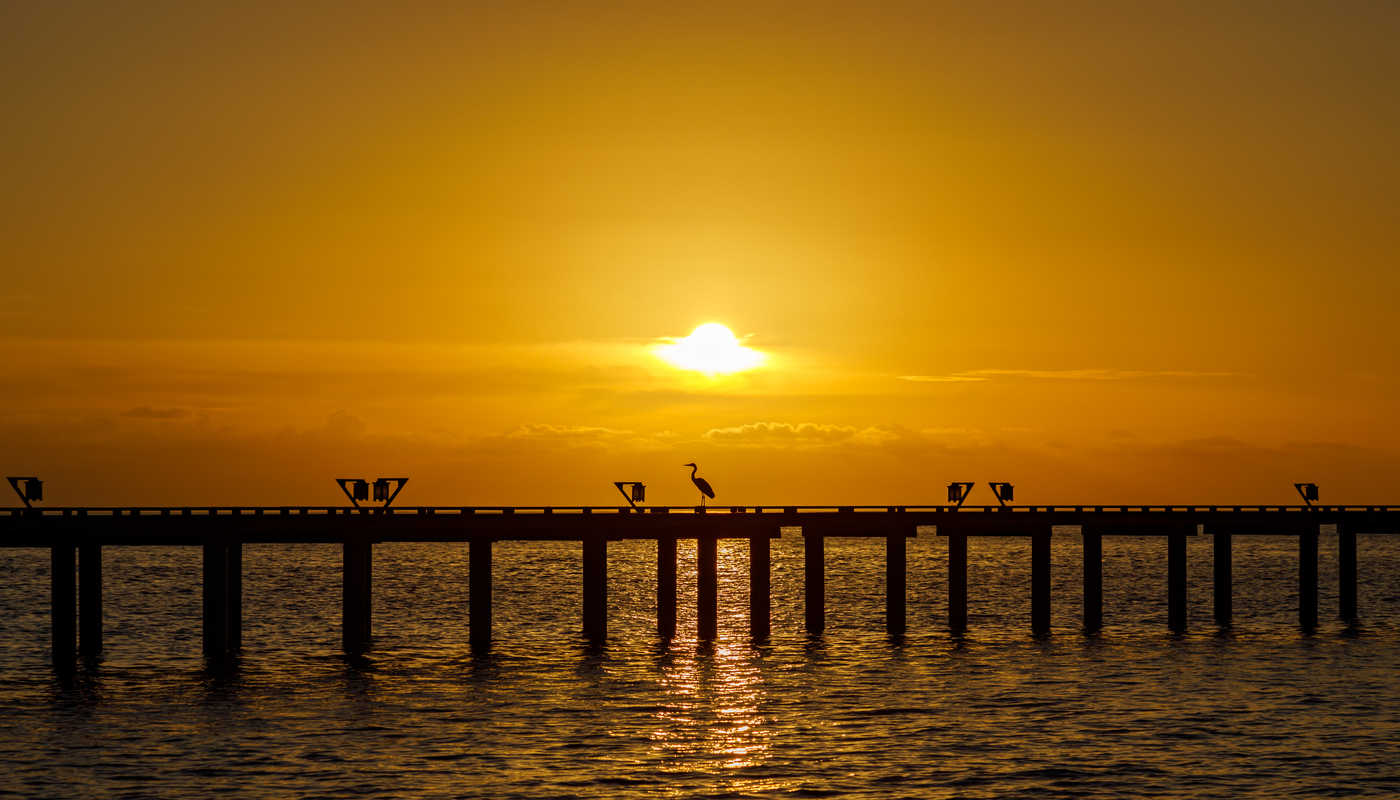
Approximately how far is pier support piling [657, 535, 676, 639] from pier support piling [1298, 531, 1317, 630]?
3343cm

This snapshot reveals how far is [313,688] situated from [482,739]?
1200 cm

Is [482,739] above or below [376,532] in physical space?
below

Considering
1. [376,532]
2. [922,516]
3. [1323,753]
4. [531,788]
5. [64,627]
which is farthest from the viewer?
[922,516]

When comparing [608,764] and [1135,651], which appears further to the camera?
[1135,651]

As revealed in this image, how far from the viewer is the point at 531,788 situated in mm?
32312

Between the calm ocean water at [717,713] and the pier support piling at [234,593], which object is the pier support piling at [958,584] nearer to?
the calm ocean water at [717,713]

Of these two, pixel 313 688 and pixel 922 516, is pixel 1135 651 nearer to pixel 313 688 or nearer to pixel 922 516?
pixel 922 516

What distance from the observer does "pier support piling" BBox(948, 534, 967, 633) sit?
6644 centimetres

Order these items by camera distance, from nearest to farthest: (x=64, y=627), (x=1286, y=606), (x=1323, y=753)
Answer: (x=1323, y=753) → (x=64, y=627) → (x=1286, y=606)

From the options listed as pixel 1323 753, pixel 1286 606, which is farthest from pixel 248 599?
pixel 1323 753

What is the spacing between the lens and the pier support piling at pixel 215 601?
55500 mm

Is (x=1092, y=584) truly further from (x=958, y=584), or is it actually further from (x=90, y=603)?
(x=90, y=603)

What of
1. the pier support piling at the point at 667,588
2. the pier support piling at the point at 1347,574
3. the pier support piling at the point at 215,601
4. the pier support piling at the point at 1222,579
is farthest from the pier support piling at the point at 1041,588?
the pier support piling at the point at 215,601

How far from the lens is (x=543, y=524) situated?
60312 millimetres
